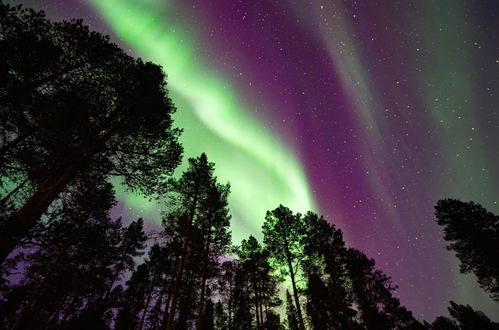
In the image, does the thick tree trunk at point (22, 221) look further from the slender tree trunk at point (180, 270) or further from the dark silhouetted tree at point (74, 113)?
the slender tree trunk at point (180, 270)

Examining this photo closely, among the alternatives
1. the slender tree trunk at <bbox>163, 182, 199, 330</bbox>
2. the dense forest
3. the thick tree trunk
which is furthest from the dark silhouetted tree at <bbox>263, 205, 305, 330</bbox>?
the thick tree trunk

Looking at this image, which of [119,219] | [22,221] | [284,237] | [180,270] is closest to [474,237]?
[284,237]

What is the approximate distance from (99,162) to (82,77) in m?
3.68

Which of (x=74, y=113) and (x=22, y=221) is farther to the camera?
(x=74, y=113)

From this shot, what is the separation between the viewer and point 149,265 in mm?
29453

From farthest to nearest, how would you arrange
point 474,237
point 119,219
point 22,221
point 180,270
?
1. point 119,219
2. point 474,237
3. point 180,270
4. point 22,221

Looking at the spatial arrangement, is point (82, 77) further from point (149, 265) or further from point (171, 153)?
point (149, 265)

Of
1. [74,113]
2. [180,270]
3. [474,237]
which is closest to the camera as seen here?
[74,113]

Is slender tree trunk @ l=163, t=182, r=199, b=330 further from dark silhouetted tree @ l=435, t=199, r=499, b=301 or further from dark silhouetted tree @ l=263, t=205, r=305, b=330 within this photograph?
dark silhouetted tree @ l=435, t=199, r=499, b=301

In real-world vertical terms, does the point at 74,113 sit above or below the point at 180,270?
above

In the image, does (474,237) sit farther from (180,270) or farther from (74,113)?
(74,113)

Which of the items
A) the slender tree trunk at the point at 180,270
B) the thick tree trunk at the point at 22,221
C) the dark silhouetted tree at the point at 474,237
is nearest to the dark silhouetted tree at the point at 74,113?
the thick tree trunk at the point at 22,221

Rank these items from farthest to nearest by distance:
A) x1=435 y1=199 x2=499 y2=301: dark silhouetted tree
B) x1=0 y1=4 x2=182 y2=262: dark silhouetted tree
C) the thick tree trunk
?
x1=435 y1=199 x2=499 y2=301: dark silhouetted tree < x1=0 y1=4 x2=182 y2=262: dark silhouetted tree < the thick tree trunk

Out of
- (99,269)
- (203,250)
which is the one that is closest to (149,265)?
(99,269)
